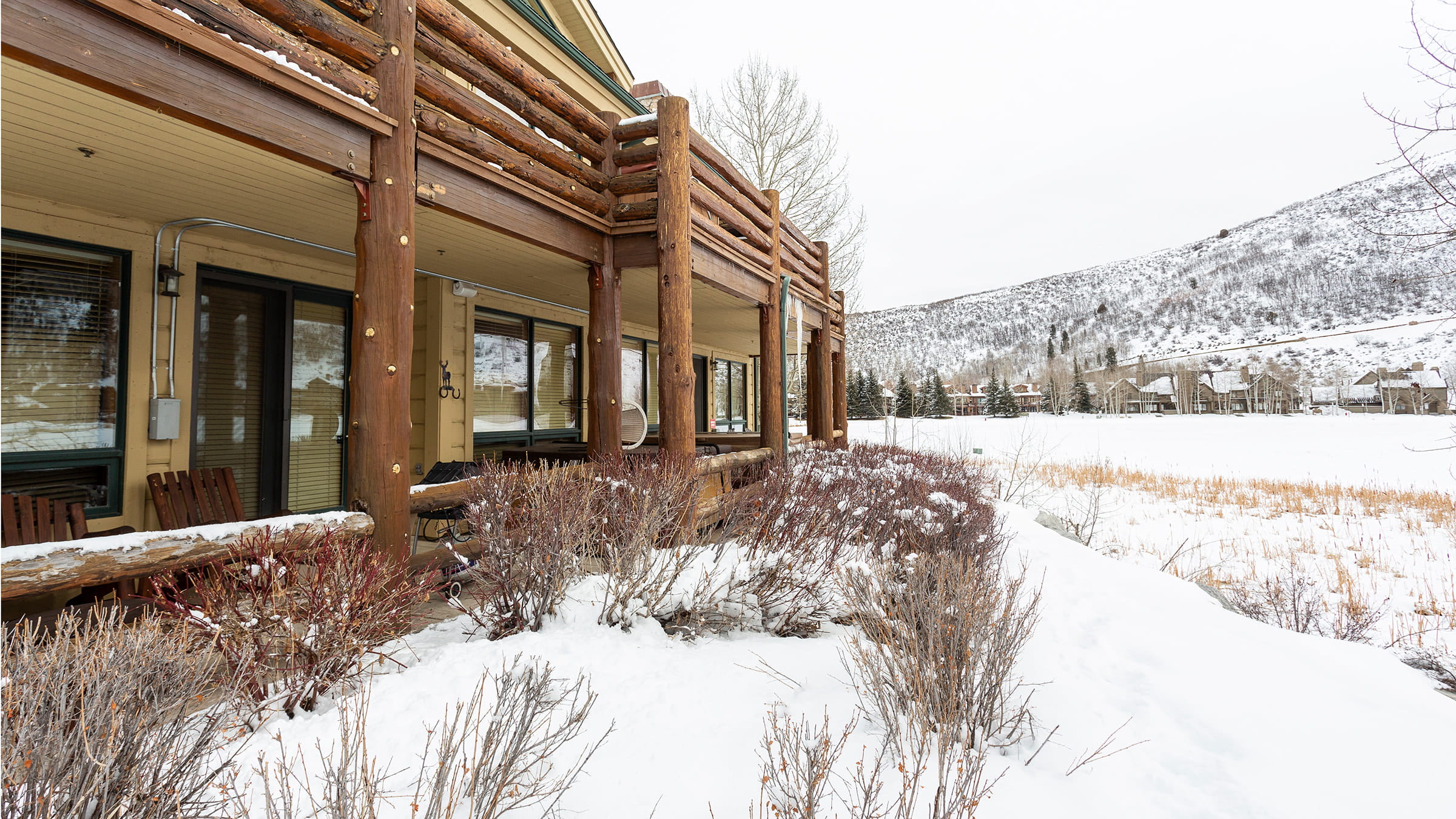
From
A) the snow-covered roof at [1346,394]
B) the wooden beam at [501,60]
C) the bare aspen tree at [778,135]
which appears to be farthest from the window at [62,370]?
the snow-covered roof at [1346,394]

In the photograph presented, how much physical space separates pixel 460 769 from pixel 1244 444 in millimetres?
31327

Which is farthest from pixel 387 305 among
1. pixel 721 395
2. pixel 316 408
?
pixel 721 395

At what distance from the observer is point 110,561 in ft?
6.99

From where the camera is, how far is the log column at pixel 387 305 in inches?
118

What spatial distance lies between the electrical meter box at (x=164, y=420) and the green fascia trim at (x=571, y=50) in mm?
4276

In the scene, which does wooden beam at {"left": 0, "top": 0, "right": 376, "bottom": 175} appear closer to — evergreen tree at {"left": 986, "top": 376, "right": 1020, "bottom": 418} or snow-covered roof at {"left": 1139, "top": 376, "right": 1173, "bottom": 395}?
evergreen tree at {"left": 986, "top": 376, "right": 1020, "bottom": 418}

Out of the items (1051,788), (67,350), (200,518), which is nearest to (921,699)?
(1051,788)

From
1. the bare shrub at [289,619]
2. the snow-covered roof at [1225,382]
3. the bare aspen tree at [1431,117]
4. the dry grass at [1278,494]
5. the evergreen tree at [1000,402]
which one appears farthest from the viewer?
the snow-covered roof at [1225,382]

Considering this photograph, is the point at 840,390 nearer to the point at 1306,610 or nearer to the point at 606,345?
the point at 606,345

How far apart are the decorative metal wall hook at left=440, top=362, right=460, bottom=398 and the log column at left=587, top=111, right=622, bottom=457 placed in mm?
2209

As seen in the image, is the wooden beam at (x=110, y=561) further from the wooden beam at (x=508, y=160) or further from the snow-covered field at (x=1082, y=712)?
the wooden beam at (x=508, y=160)

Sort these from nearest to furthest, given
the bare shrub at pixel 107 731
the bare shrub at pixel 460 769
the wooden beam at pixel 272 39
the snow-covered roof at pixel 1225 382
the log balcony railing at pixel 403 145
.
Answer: the bare shrub at pixel 107 731 < the bare shrub at pixel 460 769 < the log balcony railing at pixel 403 145 < the wooden beam at pixel 272 39 < the snow-covered roof at pixel 1225 382

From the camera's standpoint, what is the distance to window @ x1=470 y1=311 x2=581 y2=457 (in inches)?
268

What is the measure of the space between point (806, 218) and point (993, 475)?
351 inches
